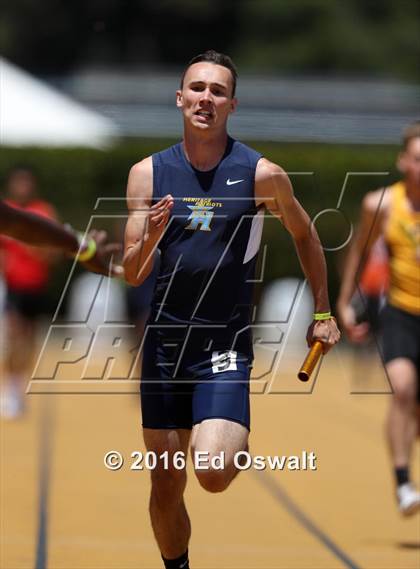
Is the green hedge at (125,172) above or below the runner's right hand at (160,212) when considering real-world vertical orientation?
above

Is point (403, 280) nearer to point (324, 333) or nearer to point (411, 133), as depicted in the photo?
point (411, 133)

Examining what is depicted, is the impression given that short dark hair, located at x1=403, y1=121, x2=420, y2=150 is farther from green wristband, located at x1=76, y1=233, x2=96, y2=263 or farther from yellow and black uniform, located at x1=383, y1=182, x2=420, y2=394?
green wristband, located at x1=76, y1=233, x2=96, y2=263

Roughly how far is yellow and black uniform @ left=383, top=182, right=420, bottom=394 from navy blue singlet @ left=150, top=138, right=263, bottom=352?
2798 mm

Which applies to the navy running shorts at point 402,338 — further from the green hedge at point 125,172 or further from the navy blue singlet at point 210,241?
the green hedge at point 125,172

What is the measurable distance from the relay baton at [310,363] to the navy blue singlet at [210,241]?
1.23 ft

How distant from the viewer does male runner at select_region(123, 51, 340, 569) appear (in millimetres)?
5875

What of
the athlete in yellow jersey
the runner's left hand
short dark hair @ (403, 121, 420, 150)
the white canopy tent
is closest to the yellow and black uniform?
the athlete in yellow jersey

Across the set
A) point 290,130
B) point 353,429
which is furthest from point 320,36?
point 353,429

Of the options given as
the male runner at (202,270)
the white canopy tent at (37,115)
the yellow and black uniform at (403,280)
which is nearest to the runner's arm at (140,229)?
the male runner at (202,270)

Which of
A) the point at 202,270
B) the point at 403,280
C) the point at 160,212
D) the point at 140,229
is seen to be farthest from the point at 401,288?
the point at 160,212

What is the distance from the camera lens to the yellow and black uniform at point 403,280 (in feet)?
28.6

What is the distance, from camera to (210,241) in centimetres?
595

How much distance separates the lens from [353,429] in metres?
13.9

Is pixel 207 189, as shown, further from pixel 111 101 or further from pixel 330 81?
pixel 330 81
